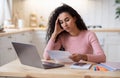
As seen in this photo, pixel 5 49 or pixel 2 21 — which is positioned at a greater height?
pixel 2 21

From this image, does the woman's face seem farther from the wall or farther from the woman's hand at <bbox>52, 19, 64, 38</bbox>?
the wall

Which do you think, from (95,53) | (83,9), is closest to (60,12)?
(95,53)

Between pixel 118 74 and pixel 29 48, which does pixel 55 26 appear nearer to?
Result: pixel 29 48

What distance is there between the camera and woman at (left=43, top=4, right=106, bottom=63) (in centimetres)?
223

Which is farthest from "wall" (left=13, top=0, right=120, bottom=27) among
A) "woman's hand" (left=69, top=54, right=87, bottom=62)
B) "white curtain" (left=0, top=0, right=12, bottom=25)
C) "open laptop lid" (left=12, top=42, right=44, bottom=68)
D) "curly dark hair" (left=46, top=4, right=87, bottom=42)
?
"open laptop lid" (left=12, top=42, right=44, bottom=68)

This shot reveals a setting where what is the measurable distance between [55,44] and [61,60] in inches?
18.5

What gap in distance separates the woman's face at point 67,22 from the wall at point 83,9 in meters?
2.69

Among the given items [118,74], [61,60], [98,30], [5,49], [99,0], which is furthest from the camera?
[99,0]

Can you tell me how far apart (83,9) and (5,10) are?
4.78ft

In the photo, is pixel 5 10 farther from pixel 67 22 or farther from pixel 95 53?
pixel 95 53

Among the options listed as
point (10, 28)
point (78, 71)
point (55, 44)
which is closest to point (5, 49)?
point (10, 28)

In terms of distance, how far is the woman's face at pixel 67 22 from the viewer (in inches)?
87.4

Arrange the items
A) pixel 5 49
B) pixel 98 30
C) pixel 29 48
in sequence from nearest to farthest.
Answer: pixel 29 48 → pixel 5 49 → pixel 98 30

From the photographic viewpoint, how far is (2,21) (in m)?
4.55
